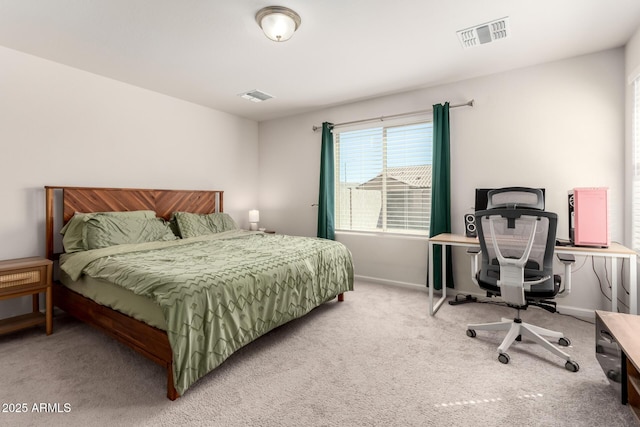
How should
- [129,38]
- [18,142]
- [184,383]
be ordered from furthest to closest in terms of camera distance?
1. [18,142]
2. [129,38]
3. [184,383]

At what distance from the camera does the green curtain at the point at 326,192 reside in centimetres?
448

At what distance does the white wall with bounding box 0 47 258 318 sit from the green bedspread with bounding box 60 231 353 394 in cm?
67

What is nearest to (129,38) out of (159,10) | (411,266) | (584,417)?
(159,10)

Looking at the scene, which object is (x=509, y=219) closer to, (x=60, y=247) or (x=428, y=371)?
(x=428, y=371)

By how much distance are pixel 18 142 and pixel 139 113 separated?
1229mm

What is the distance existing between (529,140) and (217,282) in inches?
135

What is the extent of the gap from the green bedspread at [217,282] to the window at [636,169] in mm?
2579

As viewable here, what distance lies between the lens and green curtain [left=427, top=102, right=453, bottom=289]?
3596 millimetres

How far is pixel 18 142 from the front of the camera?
284 cm

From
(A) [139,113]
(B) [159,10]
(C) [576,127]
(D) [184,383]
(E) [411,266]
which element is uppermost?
(B) [159,10]

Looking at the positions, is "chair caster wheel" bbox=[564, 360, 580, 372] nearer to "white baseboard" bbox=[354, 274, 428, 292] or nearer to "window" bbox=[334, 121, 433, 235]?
"white baseboard" bbox=[354, 274, 428, 292]

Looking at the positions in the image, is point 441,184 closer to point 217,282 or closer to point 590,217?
point 590,217

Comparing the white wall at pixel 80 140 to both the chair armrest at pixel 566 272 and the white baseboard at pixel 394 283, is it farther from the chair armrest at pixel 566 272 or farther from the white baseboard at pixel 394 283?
the chair armrest at pixel 566 272

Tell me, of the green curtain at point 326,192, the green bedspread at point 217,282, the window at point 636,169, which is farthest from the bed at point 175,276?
the window at point 636,169
